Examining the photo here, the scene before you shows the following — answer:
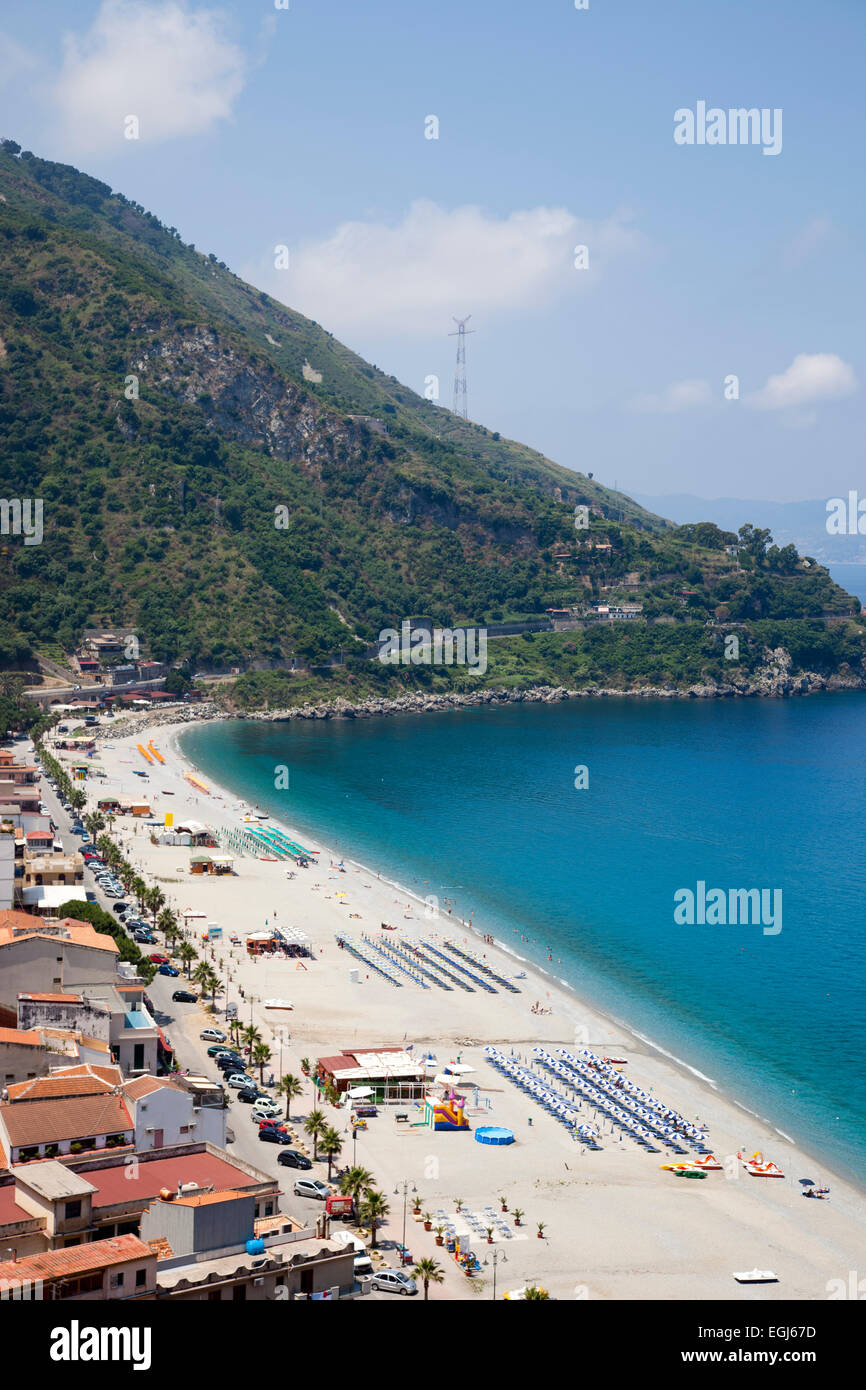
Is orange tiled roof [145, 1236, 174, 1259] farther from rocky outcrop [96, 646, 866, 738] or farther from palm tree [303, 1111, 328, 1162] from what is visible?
rocky outcrop [96, 646, 866, 738]

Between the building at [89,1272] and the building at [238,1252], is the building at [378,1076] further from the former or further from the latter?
the building at [89,1272]

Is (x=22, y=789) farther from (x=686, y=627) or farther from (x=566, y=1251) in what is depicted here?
(x=686, y=627)

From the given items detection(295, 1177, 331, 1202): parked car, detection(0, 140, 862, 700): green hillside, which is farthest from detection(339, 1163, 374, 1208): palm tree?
detection(0, 140, 862, 700): green hillside

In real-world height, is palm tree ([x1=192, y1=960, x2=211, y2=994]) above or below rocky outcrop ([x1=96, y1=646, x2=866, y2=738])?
below

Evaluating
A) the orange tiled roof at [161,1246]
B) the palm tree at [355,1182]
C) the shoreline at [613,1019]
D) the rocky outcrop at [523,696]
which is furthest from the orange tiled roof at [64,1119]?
the rocky outcrop at [523,696]

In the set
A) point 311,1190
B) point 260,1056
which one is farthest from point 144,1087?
point 260,1056

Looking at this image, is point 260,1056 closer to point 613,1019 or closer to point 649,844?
point 613,1019
